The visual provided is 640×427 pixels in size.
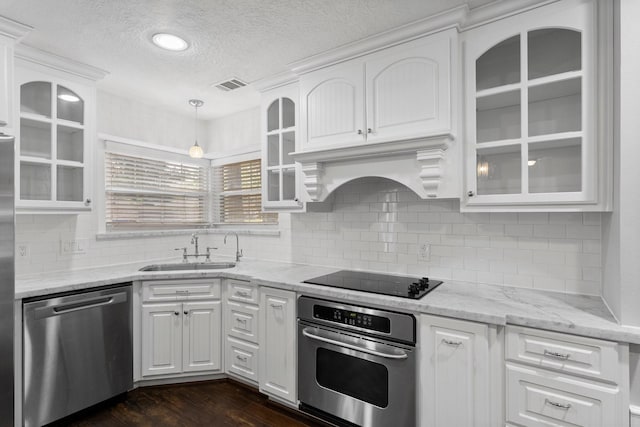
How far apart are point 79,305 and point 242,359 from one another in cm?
121

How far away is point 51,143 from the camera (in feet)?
8.26

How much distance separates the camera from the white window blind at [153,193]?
3.24 m

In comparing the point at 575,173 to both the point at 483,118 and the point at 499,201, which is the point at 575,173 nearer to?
the point at 499,201

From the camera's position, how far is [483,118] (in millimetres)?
2031

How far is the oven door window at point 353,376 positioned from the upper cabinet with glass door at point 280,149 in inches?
46.8

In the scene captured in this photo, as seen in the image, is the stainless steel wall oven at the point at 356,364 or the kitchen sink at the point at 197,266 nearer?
the stainless steel wall oven at the point at 356,364

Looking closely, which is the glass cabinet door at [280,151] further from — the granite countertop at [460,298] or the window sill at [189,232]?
the granite countertop at [460,298]

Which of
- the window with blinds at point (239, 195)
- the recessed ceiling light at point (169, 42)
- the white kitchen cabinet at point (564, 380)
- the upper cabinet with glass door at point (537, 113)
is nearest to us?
the white kitchen cabinet at point (564, 380)

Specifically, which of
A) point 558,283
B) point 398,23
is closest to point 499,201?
point 558,283

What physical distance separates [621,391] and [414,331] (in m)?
0.88

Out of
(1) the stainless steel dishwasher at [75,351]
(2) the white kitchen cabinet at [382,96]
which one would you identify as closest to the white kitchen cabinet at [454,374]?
(2) the white kitchen cabinet at [382,96]

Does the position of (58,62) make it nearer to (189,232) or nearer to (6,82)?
(6,82)

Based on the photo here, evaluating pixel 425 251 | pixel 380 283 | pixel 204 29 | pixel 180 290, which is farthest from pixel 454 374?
pixel 204 29

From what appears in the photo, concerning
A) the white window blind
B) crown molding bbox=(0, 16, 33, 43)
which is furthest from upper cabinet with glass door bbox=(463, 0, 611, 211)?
the white window blind
